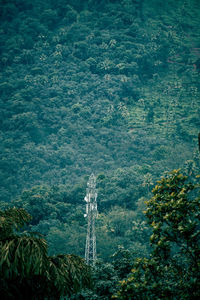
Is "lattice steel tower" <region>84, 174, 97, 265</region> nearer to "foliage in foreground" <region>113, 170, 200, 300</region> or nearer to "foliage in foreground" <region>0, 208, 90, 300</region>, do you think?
"foliage in foreground" <region>113, 170, 200, 300</region>

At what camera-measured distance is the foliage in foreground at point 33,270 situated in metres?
5.87

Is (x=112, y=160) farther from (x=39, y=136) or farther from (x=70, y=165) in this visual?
(x=39, y=136)

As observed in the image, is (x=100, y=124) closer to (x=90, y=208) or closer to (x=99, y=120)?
(x=99, y=120)

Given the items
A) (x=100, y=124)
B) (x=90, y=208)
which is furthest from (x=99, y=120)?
(x=90, y=208)

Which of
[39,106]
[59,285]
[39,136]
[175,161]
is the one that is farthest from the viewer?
[39,106]

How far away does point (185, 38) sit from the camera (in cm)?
17675

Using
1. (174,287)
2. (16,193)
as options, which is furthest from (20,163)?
(174,287)

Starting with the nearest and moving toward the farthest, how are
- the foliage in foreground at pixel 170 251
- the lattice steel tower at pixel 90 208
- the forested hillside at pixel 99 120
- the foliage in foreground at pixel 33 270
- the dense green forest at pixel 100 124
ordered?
the foliage in foreground at pixel 33 270, the foliage in foreground at pixel 170 251, the lattice steel tower at pixel 90 208, the dense green forest at pixel 100 124, the forested hillside at pixel 99 120

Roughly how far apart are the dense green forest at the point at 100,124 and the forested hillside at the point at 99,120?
0.29 m

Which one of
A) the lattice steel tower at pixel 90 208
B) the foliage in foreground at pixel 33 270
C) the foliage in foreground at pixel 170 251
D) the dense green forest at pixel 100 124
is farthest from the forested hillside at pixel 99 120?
the foliage in foreground at pixel 33 270

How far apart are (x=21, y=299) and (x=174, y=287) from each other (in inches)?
118

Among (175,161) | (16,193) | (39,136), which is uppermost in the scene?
(39,136)

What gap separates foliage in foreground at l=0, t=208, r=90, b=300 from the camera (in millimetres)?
5871

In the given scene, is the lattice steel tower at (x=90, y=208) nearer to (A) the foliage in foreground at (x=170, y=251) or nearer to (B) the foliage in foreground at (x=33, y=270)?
(A) the foliage in foreground at (x=170, y=251)
